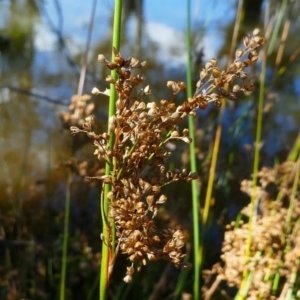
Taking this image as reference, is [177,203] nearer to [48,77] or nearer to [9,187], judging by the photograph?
[9,187]

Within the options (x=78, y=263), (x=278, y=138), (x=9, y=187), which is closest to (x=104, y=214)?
(x=78, y=263)

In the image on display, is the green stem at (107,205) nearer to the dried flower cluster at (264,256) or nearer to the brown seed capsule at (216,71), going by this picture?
the brown seed capsule at (216,71)

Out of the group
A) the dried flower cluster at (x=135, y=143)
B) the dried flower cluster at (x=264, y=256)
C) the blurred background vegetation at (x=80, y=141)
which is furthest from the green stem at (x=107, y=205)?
the blurred background vegetation at (x=80, y=141)

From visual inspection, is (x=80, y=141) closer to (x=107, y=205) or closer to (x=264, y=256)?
(x=264, y=256)

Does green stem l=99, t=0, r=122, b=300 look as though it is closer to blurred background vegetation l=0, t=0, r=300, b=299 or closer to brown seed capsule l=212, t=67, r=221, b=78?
brown seed capsule l=212, t=67, r=221, b=78

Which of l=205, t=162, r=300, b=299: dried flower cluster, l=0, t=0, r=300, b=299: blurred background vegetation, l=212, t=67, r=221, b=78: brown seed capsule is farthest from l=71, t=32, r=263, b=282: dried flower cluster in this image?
l=0, t=0, r=300, b=299: blurred background vegetation

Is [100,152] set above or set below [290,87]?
below

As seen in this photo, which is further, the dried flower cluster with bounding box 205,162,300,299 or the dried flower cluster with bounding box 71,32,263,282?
the dried flower cluster with bounding box 205,162,300,299

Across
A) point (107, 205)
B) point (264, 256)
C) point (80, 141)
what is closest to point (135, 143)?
point (107, 205)
